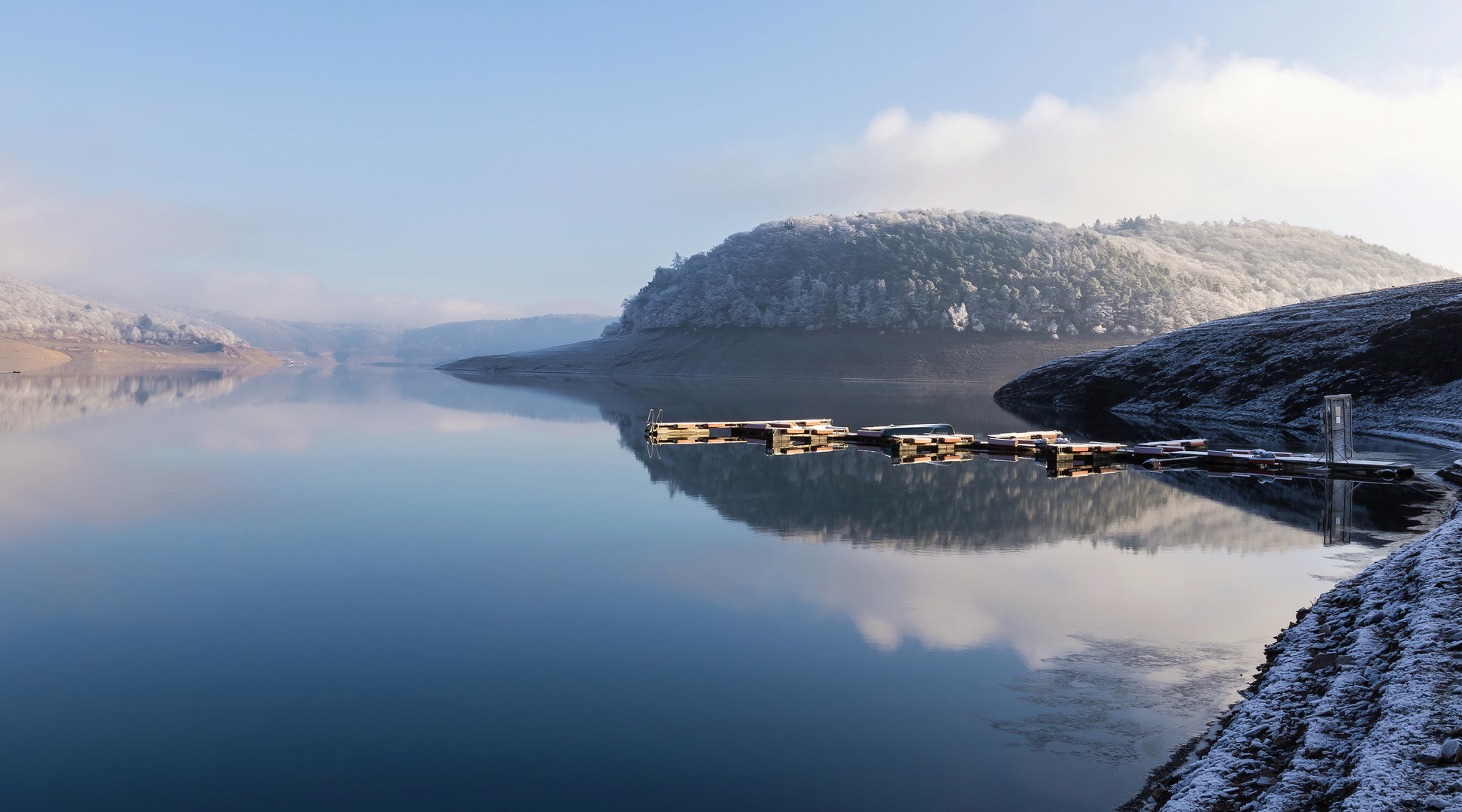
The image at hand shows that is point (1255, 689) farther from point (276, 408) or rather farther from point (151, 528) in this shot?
point (276, 408)

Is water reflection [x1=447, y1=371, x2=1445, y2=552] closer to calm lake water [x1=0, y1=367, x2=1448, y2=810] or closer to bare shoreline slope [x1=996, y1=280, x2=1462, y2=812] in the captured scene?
calm lake water [x1=0, y1=367, x2=1448, y2=810]

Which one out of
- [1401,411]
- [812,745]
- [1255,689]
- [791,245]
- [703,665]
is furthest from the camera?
[791,245]

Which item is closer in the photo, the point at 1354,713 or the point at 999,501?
the point at 1354,713

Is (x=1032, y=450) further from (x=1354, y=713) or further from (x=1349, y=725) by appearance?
(x=1349, y=725)

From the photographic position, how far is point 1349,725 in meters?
7.83

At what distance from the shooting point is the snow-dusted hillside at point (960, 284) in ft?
532

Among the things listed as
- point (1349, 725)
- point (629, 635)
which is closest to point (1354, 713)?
point (1349, 725)

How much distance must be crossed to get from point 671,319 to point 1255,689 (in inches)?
6795

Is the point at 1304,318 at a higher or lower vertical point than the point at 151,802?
higher

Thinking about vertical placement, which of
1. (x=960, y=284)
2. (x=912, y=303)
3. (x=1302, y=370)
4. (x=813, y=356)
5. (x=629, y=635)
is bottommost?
(x=629, y=635)

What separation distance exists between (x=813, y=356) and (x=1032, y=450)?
397ft

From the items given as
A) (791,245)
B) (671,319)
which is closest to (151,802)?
(671,319)

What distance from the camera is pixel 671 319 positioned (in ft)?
592

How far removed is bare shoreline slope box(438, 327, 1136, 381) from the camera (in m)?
147
